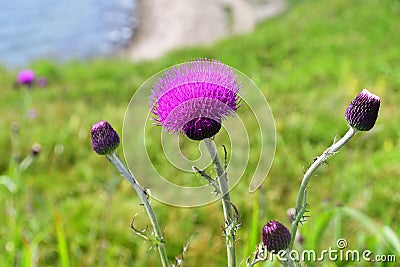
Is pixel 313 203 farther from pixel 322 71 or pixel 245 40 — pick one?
pixel 245 40

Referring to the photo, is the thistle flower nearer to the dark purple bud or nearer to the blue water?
the dark purple bud

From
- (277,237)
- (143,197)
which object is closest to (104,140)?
(143,197)

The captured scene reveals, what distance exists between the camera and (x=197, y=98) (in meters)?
1.21

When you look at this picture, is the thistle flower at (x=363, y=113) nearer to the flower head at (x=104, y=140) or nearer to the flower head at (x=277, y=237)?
the flower head at (x=277, y=237)

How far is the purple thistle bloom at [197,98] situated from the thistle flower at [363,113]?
290mm

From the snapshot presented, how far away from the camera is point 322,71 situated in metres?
8.75

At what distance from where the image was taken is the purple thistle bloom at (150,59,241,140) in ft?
3.98

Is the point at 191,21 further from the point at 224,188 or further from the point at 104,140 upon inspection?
the point at 224,188

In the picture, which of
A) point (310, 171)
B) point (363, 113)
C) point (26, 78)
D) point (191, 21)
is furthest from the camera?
point (191, 21)

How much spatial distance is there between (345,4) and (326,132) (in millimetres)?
10138

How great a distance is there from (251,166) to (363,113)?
3.79 m

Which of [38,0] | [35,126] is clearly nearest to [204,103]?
[35,126]

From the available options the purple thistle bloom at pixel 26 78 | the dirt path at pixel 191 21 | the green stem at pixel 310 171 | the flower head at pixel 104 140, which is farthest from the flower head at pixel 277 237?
the dirt path at pixel 191 21

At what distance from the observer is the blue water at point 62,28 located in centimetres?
1808
